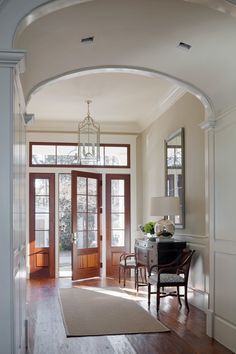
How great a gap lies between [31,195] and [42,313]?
4.00 meters

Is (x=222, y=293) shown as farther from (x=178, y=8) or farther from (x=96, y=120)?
(x=96, y=120)

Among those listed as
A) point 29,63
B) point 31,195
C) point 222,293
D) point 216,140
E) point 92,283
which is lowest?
point 92,283

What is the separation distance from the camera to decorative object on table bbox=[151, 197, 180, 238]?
6.82 metres

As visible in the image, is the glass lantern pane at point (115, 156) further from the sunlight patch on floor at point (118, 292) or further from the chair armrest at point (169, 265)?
the chair armrest at point (169, 265)

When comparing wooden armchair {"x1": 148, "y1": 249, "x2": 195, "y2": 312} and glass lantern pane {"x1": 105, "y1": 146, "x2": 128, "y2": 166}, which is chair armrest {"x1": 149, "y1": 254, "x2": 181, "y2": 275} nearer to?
wooden armchair {"x1": 148, "y1": 249, "x2": 195, "y2": 312}

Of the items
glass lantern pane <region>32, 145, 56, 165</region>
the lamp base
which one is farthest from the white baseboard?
glass lantern pane <region>32, 145, 56, 165</region>

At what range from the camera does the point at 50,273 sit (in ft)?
Result: 32.0

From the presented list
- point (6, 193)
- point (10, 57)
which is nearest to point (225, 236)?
point (6, 193)

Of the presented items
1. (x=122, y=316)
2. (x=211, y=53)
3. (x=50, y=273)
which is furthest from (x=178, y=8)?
(x=50, y=273)

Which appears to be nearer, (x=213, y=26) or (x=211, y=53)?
(x=213, y=26)

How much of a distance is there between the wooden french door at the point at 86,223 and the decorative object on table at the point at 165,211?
9.25 feet

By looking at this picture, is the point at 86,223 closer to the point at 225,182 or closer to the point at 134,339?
the point at 134,339

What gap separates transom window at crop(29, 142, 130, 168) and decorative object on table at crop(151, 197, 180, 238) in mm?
3244

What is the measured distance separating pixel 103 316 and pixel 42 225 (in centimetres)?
419
